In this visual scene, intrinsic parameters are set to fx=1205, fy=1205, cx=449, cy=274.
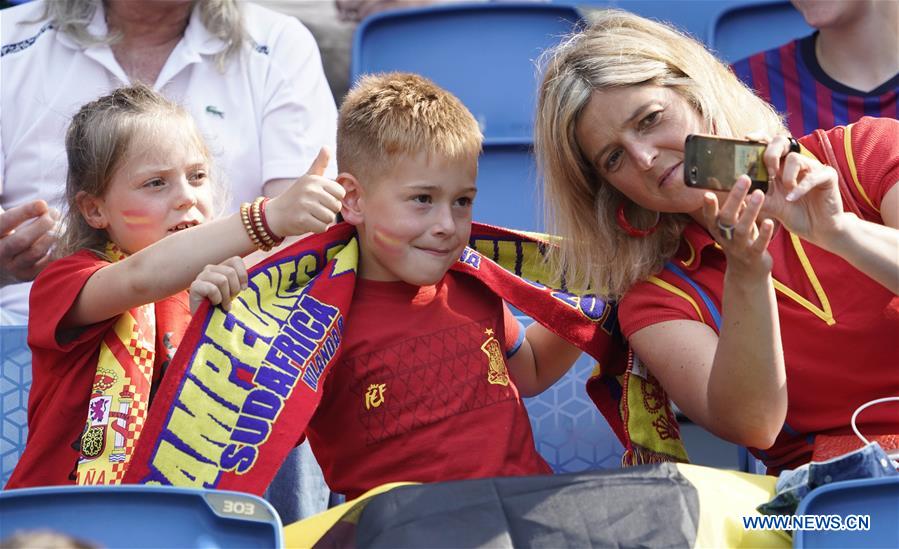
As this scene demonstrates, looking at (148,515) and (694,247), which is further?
(694,247)

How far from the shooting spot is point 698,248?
77.4 inches

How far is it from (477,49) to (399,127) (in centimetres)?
119

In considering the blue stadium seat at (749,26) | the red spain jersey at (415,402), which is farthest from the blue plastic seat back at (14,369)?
the blue stadium seat at (749,26)

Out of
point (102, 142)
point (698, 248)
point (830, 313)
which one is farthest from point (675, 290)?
point (102, 142)

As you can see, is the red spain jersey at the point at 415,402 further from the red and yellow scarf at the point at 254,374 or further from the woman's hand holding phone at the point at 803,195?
the woman's hand holding phone at the point at 803,195

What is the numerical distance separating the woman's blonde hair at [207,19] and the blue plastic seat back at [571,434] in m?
1.08

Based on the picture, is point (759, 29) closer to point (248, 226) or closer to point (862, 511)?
point (248, 226)

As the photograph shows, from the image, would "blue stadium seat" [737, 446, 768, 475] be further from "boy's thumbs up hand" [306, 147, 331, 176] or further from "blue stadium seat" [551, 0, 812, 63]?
"blue stadium seat" [551, 0, 812, 63]

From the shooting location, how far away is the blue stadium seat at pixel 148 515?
1335 mm

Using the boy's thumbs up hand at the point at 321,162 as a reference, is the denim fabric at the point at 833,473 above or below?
below

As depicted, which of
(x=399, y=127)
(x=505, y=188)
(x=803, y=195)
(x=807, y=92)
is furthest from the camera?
(x=505, y=188)

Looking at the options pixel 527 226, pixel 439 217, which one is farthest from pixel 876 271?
pixel 527 226

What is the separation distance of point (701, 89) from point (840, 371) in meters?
0.49

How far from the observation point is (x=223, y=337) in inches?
70.4
